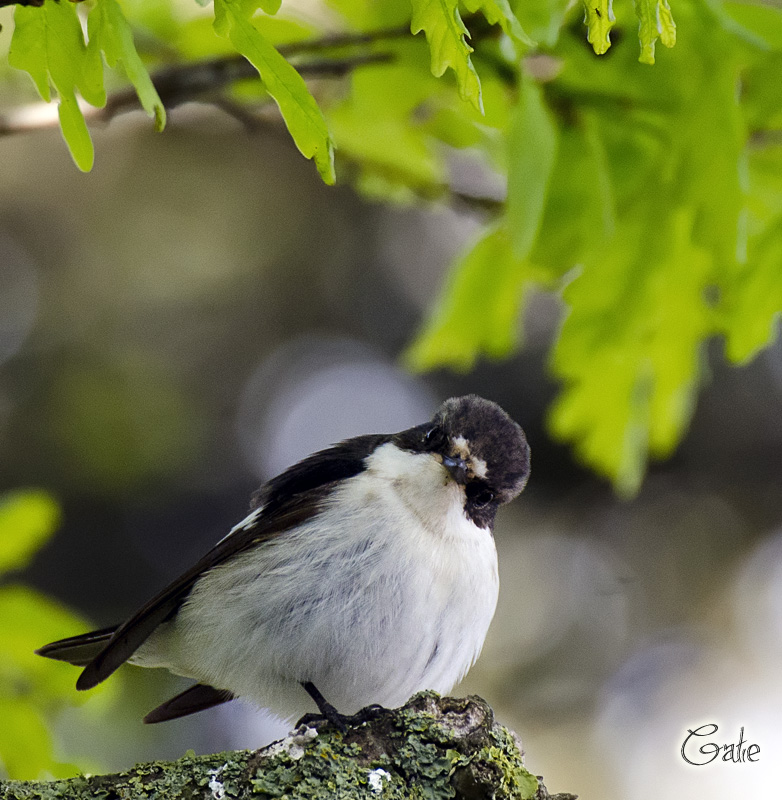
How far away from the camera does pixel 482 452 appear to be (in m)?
2.46

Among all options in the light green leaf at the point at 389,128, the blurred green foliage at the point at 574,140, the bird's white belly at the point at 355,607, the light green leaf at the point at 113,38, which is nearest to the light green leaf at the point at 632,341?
the blurred green foliage at the point at 574,140

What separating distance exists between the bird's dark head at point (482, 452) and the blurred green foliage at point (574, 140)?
249 mm

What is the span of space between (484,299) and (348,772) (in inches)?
60.6

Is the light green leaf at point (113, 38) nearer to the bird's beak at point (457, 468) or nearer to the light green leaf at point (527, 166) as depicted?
the light green leaf at point (527, 166)

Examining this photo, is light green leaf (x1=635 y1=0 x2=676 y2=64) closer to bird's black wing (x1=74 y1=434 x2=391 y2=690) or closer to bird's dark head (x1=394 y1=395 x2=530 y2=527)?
bird's dark head (x1=394 y1=395 x2=530 y2=527)

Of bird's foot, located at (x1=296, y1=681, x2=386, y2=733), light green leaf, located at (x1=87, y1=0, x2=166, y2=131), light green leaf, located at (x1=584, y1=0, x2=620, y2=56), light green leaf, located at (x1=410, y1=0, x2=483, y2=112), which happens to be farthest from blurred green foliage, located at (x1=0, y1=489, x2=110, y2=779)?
light green leaf, located at (x1=584, y1=0, x2=620, y2=56)

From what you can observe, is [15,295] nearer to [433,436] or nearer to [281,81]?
[433,436]

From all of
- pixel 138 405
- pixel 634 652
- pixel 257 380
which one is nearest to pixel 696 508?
pixel 634 652

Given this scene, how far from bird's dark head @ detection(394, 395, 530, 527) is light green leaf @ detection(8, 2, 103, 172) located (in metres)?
1.21

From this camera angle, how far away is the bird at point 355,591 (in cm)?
235

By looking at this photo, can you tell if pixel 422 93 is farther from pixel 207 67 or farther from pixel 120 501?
pixel 120 501

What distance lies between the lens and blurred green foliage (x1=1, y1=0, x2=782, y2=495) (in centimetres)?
156

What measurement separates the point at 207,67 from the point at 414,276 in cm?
492

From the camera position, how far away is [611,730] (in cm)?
601
